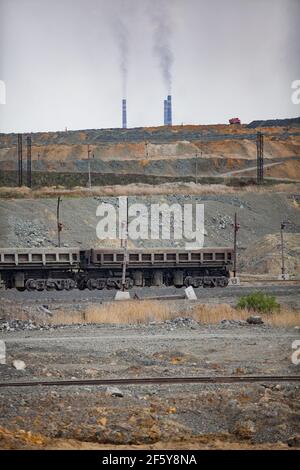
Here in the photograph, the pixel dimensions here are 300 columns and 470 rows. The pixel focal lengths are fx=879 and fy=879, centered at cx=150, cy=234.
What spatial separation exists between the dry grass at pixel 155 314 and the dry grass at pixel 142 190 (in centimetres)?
3662

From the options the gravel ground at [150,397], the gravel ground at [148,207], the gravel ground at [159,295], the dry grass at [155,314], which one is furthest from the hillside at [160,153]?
the gravel ground at [150,397]

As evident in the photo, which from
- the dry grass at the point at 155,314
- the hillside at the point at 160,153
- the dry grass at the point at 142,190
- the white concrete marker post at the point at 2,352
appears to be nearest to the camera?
the white concrete marker post at the point at 2,352

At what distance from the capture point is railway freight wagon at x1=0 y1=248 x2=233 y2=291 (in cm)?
3594

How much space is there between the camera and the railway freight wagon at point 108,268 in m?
35.9

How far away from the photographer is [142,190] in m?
70.0

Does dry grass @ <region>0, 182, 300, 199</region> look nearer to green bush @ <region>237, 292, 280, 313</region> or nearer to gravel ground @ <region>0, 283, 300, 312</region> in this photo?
A: gravel ground @ <region>0, 283, 300, 312</region>

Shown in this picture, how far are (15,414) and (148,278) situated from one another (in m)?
26.4

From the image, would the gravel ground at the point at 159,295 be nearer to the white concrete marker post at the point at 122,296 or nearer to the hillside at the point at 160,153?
the white concrete marker post at the point at 122,296

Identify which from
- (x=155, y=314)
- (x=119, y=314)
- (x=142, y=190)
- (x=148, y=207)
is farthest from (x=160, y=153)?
(x=119, y=314)

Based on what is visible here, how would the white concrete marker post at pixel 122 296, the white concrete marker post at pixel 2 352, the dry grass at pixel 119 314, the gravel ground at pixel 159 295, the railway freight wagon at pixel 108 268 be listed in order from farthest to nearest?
1. the railway freight wagon at pixel 108 268
2. the white concrete marker post at pixel 122 296
3. the gravel ground at pixel 159 295
4. the dry grass at pixel 119 314
5. the white concrete marker post at pixel 2 352

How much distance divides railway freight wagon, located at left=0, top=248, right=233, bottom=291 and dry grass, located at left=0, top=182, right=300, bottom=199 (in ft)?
86.9

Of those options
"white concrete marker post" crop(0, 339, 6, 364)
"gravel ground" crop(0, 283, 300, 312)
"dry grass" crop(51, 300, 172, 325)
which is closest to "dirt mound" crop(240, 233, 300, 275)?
"gravel ground" crop(0, 283, 300, 312)

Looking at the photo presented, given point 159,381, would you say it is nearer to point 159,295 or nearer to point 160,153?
point 159,295

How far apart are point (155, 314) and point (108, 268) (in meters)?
10.8
